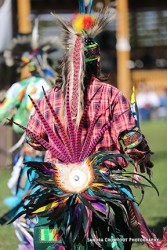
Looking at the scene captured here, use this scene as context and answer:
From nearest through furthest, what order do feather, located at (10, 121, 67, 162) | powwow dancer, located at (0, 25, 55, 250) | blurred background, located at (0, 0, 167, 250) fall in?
feather, located at (10, 121, 67, 162) < powwow dancer, located at (0, 25, 55, 250) < blurred background, located at (0, 0, 167, 250)

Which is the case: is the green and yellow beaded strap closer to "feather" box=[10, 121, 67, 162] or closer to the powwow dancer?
"feather" box=[10, 121, 67, 162]

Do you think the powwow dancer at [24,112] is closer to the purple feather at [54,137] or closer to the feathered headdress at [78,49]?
the feathered headdress at [78,49]

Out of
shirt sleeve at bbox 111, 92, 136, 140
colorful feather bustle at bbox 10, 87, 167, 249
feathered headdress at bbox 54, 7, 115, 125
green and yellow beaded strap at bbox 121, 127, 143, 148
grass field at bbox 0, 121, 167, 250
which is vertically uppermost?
feathered headdress at bbox 54, 7, 115, 125

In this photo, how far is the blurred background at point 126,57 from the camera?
913cm

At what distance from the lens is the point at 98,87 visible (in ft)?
16.8

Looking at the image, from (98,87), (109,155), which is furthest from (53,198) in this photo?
(98,87)

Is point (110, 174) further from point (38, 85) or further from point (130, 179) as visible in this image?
point (38, 85)

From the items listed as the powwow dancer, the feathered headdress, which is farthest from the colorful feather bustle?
the powwow dancer

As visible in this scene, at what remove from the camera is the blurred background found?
9133 mm

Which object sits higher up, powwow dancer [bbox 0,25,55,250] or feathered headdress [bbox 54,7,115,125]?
feathered headdress [bbox 54,7,115,125]

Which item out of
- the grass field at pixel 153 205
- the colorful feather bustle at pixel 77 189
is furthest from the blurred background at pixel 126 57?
the colorful feather bustle at pixel 77 189

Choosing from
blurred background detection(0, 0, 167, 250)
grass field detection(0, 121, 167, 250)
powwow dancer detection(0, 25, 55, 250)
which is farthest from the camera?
blurred background detection(0, 0, 167, 250)

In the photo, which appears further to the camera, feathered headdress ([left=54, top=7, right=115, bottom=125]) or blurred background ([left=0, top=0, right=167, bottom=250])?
blurred background ([left=0, top=0, right=167, bottom=250])

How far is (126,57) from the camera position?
2319 cm
